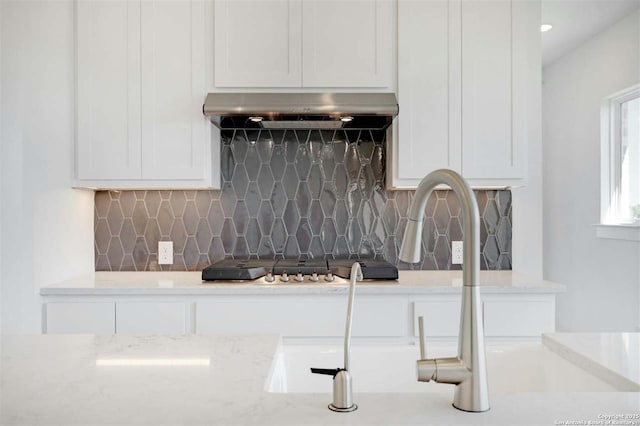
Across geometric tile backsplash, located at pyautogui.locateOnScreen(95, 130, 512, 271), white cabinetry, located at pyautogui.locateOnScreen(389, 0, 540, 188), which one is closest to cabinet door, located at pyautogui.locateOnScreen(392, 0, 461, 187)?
white cabinetry, located at pyautogui.locateOnScreen(389, 0, 540, 188)

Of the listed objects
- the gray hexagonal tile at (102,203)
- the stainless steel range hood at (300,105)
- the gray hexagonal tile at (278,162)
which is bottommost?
the gray hexagonal tile at (102,203)

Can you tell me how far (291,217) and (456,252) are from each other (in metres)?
1.00

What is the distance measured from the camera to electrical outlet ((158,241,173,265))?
2.88 metres

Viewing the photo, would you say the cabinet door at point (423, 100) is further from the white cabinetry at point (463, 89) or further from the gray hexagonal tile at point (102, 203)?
the gray hexagonal tile at point (102, 203)

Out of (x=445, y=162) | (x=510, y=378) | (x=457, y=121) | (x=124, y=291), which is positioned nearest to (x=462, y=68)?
(x=457, y=121)

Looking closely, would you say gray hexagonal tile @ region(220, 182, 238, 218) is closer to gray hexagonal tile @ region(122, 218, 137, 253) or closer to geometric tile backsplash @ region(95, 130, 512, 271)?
geometric tile backsplash @ region(95, 130, 512, 271)

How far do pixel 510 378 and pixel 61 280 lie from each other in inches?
86.1

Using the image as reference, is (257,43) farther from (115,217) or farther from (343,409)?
(343,409)

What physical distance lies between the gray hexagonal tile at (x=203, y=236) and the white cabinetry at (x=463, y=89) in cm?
117

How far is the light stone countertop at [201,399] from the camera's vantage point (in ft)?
2.57

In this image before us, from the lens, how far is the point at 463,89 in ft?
8.39

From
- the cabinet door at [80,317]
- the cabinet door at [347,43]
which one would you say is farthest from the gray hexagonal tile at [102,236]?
the cabinet door at [347,43]

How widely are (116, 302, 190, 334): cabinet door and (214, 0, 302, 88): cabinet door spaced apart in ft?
3.83

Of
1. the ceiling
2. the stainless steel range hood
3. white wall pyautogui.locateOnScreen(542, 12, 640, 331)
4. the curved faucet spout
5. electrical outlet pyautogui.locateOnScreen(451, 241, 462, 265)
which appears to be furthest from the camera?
white wall pyautogui.locateOnScreen(542, 12, 640, 331)
